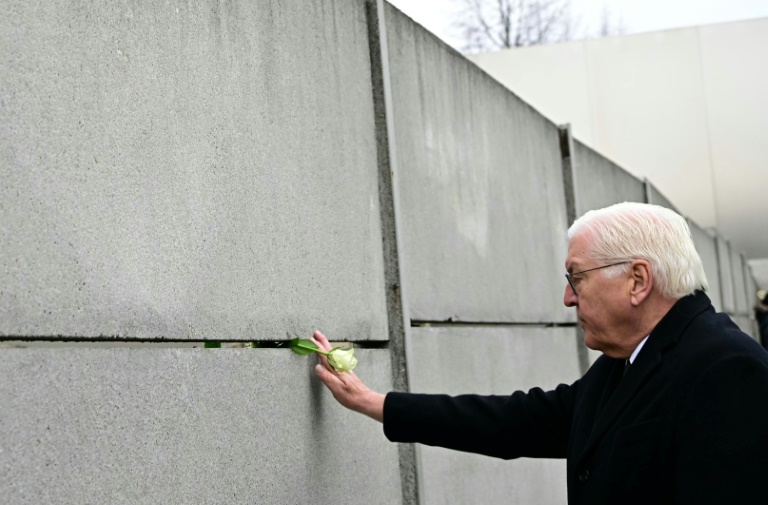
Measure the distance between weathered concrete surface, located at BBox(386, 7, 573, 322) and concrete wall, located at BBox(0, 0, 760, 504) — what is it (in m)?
0.02

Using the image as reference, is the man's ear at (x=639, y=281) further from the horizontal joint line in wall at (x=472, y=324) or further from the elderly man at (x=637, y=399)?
the horizontal joint line in wall at (x=472, y=324)

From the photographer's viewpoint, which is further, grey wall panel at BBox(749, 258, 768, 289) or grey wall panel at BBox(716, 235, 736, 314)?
grey wall panel at BBox(749, 258, 768, 289)

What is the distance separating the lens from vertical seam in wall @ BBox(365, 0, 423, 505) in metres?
3.54

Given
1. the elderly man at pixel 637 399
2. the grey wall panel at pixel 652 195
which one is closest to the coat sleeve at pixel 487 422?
the elderly man at pixel 637 399

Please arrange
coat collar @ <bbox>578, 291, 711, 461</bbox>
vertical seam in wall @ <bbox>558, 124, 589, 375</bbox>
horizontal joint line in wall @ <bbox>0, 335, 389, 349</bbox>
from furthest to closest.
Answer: vertical seam in wall @ <bbox>558, 124, 589, 375</bbox> → coat collar @ <bbox>578, 291, 711, 461</bbox> → horizontal joint line in wall @ <bbox>0, 335, 389, 349</bbox>

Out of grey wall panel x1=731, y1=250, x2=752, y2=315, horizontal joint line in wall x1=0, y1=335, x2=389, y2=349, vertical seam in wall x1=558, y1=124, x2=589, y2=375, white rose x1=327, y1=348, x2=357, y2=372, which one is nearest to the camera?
horizontal joint line in wall x1=0, y1=335, x2=389, y2=349

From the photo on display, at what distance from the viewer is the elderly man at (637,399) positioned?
237 cm

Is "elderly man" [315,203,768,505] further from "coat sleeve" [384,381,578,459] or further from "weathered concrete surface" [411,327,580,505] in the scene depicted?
"weathered concrete surface" [411,327,580,505]

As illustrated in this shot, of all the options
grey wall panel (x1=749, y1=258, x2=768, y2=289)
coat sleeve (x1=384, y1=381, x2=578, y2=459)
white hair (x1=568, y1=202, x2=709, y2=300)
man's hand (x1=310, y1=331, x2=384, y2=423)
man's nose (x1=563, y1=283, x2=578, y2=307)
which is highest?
grey wall panel (x1=749, y1=258, x2=768, y2=289)

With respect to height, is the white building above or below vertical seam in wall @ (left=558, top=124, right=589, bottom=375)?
above

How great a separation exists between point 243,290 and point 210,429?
1.23 feet

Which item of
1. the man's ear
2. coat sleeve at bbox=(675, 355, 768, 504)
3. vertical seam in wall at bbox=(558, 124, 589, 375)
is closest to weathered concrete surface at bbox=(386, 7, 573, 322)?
vertical seam in wall at bbox=(558, 124, 589, 375)

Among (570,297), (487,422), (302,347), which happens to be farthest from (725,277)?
(302,347)

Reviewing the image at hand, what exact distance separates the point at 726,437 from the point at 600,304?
0.52 meters
